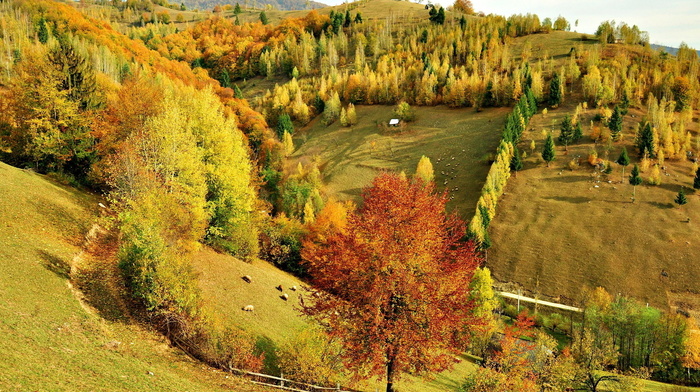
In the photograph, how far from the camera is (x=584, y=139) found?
110m

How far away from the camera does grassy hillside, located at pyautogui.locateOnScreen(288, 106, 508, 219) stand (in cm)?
10888

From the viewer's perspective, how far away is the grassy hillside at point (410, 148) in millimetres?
108875

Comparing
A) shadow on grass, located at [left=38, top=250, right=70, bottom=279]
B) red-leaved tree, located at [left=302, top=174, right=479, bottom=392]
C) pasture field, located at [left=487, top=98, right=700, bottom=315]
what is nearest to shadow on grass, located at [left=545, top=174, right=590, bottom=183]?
pasture field, located at [left=487, top=98, right=700, bottom=315]

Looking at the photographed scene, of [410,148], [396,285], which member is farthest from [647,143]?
[396,285]

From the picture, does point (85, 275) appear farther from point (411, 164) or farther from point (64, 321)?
point (411, 164)

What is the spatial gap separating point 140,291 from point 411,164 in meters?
98.8

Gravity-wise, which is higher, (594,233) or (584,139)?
(584,139)

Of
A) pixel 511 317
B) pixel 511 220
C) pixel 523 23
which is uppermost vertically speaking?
pixel 523 23

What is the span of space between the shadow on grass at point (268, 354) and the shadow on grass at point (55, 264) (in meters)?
13.5

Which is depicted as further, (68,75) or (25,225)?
(68,75)

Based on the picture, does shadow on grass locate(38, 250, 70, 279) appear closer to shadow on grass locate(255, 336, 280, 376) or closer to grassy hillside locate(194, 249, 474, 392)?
grassy hillside locate(194, 249, 474, 392)

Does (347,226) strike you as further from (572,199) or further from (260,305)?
(572,199)

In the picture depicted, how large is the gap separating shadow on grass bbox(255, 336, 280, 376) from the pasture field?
5973 cm

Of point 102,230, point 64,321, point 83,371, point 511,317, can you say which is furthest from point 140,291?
point 511,317
